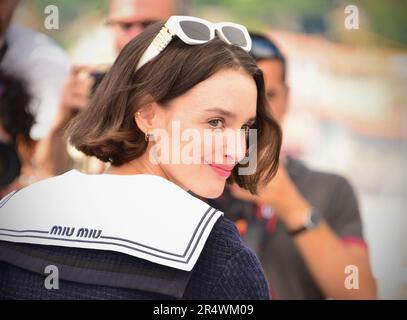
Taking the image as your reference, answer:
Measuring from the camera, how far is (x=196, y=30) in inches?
69.5

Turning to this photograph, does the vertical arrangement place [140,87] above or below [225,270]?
above

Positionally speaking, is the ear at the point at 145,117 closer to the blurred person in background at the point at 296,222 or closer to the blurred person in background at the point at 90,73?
the blurred person in background at the point at 90,73

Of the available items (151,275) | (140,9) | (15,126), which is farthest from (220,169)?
(15,126)

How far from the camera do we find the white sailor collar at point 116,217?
5.11ft

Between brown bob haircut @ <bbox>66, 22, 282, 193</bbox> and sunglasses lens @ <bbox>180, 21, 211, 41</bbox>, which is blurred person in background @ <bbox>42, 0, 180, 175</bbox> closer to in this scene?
brown bob haircut @ <bbox>66, 22, 282, 193</bbox>

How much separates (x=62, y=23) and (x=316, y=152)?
1315 millimetres

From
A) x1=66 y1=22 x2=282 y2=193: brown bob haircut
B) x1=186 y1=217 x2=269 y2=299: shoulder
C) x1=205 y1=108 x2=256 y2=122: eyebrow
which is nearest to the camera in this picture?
x1=186 y1=217 x2=269 y2=299: shoulder

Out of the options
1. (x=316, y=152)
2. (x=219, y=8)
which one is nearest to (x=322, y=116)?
(x=316, y=152)

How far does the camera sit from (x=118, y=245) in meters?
1.57

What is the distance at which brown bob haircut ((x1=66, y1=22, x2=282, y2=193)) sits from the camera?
1743 millimetres

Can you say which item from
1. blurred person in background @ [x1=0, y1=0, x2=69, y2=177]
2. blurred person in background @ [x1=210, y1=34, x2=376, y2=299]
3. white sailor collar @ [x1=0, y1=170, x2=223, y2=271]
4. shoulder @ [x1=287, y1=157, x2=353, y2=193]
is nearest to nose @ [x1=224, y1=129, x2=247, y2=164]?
white sailor collar @ [x1=0, y1=170, x2=223, y2=271]

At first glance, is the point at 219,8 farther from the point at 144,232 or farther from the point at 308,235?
the point at 144,232

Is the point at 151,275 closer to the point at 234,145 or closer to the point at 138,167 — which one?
the point at 138,167

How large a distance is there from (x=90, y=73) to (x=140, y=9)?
0.39 metres
